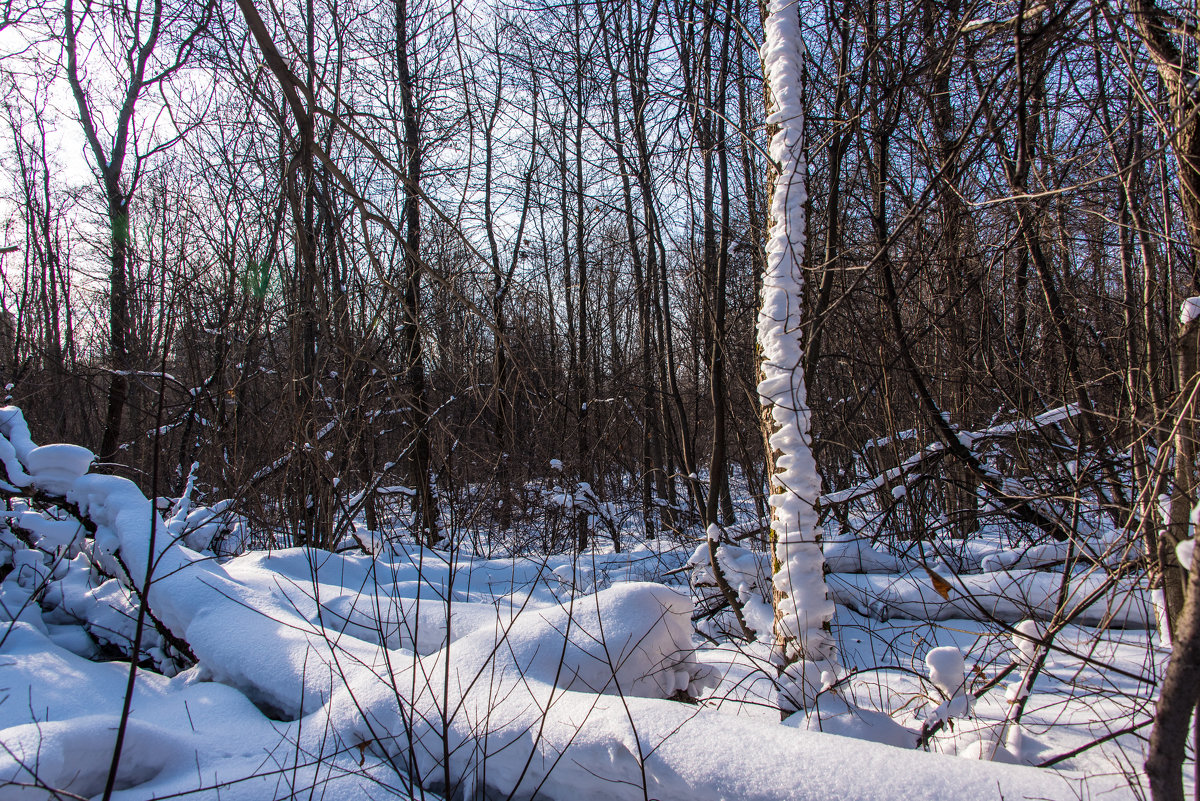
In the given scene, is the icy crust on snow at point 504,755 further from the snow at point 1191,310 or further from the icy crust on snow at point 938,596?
the icy crust on snow at point 938,596

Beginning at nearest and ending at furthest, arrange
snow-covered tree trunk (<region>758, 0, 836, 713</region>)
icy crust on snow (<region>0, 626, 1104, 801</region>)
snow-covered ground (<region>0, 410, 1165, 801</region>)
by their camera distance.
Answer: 1. icy crust on snow (<region>0, 626, 1104, 801</region>)
2. snow-covered ground (<region>0, 410, 1165, 801</region>)
3. snow-covered tree trunk (<region>758, 0, 836, 713</region>)

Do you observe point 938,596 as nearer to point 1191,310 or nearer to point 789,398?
point 789,398

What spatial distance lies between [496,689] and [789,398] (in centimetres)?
154

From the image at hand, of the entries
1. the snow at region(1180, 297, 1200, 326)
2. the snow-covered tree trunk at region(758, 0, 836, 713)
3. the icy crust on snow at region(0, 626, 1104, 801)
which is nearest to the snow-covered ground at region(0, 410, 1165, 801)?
the icy crust on snow at region(0, 626, 1104, 801)

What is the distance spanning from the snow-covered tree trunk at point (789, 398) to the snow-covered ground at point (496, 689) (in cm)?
23

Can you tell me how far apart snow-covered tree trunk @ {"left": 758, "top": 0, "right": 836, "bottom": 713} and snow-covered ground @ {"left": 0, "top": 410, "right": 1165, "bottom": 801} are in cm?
23

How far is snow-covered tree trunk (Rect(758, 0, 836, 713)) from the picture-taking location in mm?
2293

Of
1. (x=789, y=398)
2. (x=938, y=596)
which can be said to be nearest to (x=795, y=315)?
(x=789, y=398)

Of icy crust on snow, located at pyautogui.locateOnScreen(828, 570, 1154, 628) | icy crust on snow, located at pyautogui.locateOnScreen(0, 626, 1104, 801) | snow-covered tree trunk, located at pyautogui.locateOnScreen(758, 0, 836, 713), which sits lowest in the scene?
icy crust on snow, located at pyautogui.locateOnScreen(828, 570, 1154, 628)

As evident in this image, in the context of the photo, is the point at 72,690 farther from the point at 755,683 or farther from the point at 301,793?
the point at 755,683

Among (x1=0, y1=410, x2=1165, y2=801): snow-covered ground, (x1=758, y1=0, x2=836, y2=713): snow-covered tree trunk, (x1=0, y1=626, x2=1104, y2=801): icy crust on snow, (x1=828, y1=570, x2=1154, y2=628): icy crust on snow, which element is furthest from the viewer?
(x1=828, y1=570, x2=1154, y2=628): icy crust on snow

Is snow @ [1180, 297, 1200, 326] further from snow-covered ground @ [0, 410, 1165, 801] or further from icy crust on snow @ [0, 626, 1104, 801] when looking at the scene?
icy crust on snow @ [0, 626, 1104, 801]

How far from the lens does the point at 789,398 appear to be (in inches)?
93.9

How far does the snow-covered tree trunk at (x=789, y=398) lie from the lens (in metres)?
2.29
